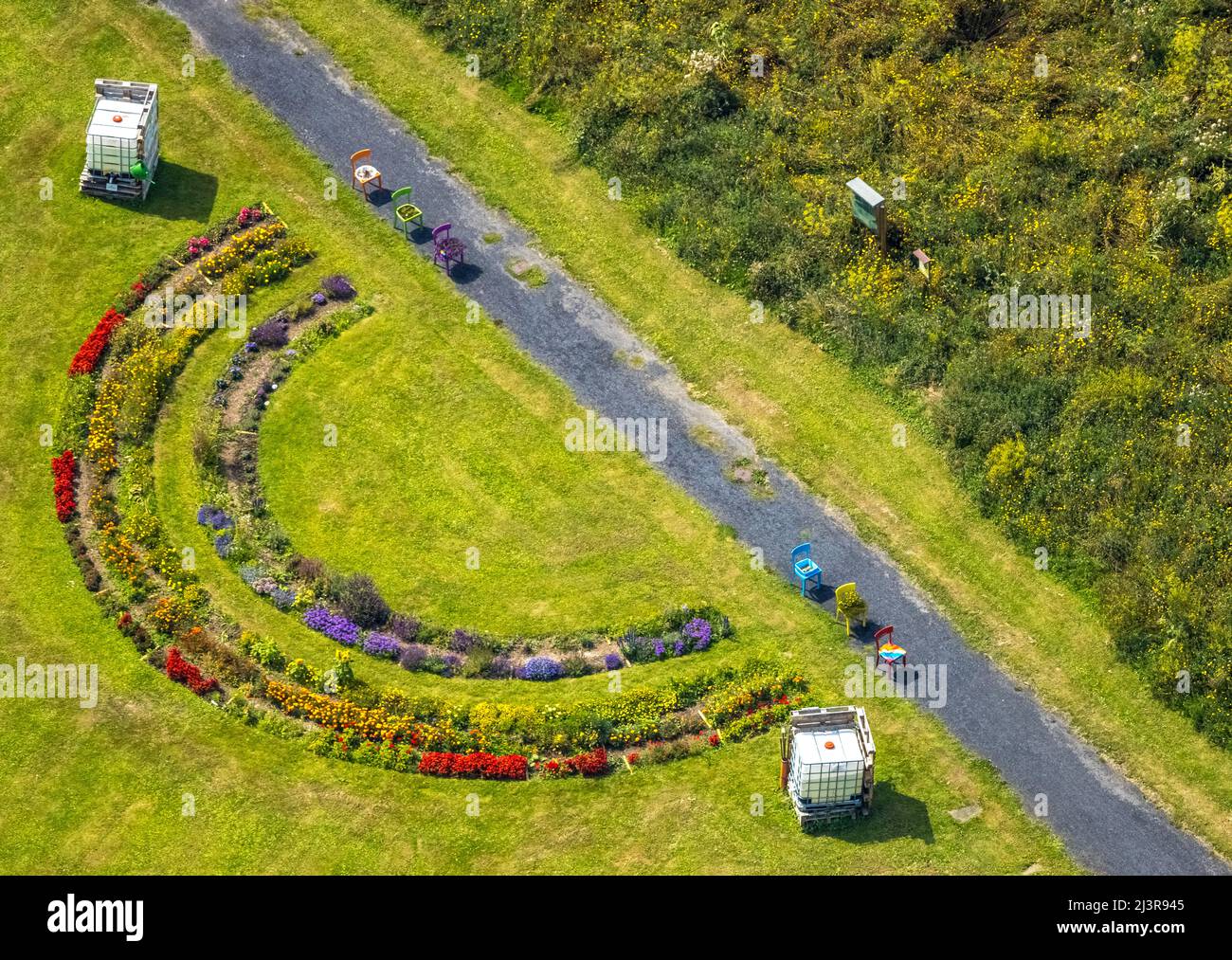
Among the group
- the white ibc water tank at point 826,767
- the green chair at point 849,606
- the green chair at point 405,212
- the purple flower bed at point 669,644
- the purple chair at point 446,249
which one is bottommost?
the white ibc water tank at point 826,767

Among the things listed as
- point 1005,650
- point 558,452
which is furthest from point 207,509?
point 1005,650

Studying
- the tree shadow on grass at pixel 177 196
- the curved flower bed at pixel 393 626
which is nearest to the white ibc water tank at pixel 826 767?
the curved flower bed at pixel 393 626

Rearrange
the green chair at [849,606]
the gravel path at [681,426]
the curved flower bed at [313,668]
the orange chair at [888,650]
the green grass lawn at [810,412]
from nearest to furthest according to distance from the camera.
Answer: the gravel path at [681,426], the curved flower bed at [313,668], the green grass lawn at [810,412], the orange chair at [888,650], the green chair at [849,606]

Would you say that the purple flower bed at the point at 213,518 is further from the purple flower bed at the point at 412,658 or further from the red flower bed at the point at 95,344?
the purple flower bed at the point at 412,658

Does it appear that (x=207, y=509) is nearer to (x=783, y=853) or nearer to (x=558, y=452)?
(x=558, y=452)

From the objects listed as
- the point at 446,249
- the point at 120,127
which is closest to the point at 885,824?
the point at 446,249

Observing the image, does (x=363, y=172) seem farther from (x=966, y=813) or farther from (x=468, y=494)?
(x=966, y=813)

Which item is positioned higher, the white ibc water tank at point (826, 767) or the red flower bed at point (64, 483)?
the red flower bed at point (64, 483)
